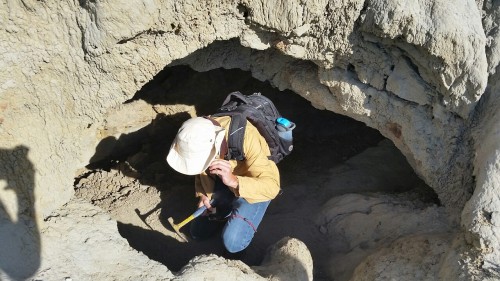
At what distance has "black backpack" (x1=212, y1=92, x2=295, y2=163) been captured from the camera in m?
2.65

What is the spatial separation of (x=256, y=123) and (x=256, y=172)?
29cm

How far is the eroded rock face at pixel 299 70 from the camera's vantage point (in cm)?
222

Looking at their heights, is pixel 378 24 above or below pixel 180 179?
above

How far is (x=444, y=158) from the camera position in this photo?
9.28ft

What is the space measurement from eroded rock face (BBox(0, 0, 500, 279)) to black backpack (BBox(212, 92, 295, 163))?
0.34 meters

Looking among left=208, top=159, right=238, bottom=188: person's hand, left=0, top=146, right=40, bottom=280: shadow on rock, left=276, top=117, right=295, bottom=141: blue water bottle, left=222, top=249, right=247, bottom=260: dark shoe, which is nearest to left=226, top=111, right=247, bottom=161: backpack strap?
left=208, top=159, right=238, bottom=188: person's hand

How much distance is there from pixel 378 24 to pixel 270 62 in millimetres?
838

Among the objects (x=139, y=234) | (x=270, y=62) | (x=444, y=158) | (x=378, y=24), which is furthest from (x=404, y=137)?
(x=139, y=234)

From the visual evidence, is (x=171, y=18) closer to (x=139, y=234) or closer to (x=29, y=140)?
(x=29, y=140)

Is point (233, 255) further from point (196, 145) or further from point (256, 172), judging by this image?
point (196, 145)

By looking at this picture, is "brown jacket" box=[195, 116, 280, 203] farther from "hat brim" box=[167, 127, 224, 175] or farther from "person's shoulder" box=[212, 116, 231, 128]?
"hat brim" box=[167, 127, 224, 175]

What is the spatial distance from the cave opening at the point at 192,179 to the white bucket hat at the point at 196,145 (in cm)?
79

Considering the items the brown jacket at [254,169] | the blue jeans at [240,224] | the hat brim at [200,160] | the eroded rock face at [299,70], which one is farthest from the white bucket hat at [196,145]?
the blue jeans at [240,224]

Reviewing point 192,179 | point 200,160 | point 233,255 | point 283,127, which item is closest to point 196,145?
point 200,160
